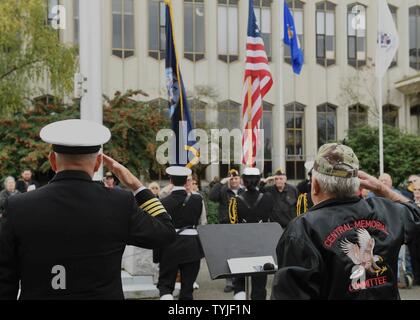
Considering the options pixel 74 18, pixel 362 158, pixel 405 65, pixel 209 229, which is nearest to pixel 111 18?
pixel 74 18

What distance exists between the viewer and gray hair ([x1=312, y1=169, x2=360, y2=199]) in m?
2.86

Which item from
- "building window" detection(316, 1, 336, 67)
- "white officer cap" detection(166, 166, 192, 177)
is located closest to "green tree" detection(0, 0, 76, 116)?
"white officer cap" detection(166, 166, 192, 177)

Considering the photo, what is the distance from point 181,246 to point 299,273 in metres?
4.88

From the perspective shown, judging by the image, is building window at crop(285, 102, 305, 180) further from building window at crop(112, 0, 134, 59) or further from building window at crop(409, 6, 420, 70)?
building window at crop(112, 0, 134, 59)

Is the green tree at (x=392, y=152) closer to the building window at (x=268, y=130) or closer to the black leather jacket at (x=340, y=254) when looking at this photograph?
the building window at (x=268, y=130)

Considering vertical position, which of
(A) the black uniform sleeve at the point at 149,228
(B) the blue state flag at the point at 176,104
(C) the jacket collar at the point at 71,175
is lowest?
(A) the black uniform sleeve at the point at 149,228

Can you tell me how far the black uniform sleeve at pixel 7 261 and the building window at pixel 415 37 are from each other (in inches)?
1184

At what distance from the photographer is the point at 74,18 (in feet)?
82.1

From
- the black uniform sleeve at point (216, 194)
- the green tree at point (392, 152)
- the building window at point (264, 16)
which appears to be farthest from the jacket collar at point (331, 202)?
the building window at point (264, 16)

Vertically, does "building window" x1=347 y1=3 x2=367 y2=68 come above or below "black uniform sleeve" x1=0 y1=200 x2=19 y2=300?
above

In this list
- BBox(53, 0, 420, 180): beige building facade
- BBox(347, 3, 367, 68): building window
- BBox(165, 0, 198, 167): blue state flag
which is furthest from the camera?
BBox(347, 3, 367, 68): building window

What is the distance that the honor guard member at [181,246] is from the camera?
7383mm

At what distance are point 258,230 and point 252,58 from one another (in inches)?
403
